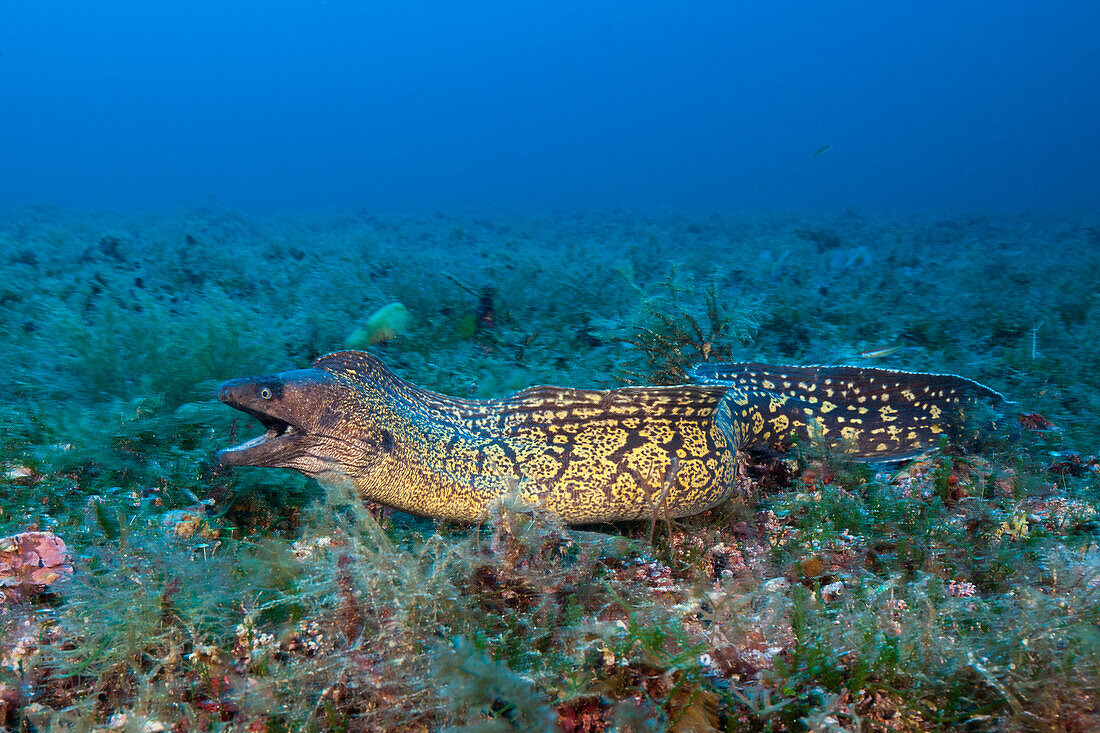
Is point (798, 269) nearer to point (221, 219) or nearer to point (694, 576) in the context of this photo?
point (694, 576)

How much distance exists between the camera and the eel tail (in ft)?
12.7

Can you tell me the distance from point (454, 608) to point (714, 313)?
393 centimetres

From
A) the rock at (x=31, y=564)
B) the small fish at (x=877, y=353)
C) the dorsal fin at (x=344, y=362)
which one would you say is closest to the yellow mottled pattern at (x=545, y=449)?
the dorsal fin at (x=344, y=362)

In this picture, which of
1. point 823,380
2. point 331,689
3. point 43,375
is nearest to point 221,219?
point 43,375

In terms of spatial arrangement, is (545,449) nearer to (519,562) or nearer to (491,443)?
(491,443)

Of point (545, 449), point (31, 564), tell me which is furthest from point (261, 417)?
→ point (545, 449)

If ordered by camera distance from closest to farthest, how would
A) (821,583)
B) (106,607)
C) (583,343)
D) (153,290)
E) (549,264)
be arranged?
(106,607) → (821,583) → (583,343) → (153,290) → (549,264)

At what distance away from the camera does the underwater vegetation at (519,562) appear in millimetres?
1610

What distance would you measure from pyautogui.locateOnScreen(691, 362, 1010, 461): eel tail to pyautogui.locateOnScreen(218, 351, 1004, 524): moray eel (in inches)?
22.9

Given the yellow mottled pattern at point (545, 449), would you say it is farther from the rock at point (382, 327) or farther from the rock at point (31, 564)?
the rock at point (382, 327)

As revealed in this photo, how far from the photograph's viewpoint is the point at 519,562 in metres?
2.33

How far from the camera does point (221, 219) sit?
1535cm

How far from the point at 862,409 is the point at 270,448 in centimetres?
331

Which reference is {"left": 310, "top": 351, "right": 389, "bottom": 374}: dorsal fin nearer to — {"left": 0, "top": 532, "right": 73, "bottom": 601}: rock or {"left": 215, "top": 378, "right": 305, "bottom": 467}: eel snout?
{"left": 215, "top": 378, "right": 305, "bottom": 467}: eel snout
